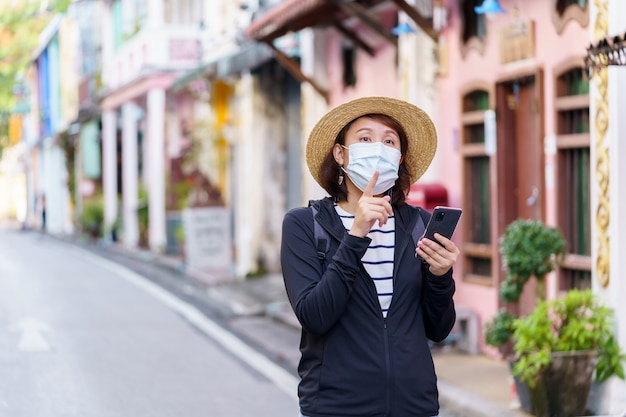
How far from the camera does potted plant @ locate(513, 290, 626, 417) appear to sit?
768 centimetres

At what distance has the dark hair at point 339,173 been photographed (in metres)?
3.68

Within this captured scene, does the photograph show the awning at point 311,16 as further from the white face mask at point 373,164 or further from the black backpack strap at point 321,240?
the black backpack strap at point 321,240

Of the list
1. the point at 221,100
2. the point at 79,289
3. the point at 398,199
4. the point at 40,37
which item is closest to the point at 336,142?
the point at 398,199

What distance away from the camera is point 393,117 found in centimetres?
369

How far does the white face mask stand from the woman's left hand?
24 cm

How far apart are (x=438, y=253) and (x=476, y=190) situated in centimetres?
849

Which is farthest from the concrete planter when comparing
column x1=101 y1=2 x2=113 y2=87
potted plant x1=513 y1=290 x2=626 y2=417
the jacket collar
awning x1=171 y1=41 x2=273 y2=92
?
column x1=101 y1=2 x2=113 y2=87

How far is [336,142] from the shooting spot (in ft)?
12.2

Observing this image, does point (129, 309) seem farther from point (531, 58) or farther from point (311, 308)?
point (311, 308)

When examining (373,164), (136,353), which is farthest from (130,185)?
(373,164)

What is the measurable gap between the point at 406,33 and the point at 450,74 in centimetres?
81

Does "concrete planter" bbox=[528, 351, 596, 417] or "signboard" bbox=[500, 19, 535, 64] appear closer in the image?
"concrete planter" bbox=[528, 351, 596, 417]

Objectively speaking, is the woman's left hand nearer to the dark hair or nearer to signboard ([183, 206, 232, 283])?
the dark hair

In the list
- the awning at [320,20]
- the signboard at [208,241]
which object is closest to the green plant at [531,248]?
the awning at [320,20]
